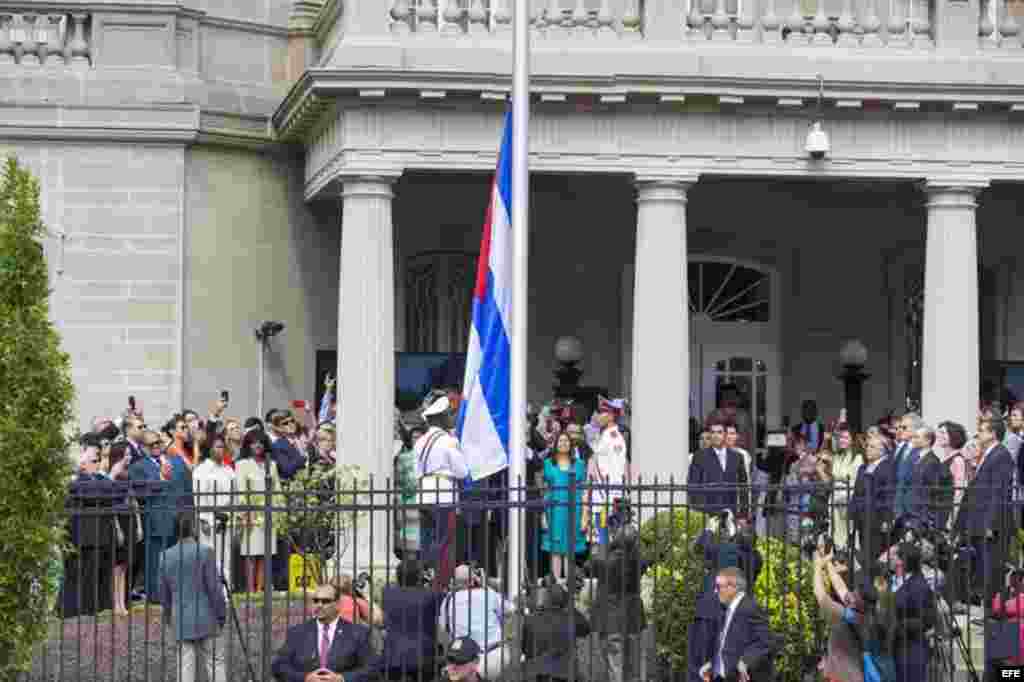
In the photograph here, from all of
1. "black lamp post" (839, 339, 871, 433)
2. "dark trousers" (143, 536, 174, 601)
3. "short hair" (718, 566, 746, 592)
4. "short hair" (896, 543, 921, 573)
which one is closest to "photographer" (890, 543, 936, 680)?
"short hair" (896, 543, 921, 573)

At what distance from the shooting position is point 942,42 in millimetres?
27875

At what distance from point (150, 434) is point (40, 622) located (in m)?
9.65

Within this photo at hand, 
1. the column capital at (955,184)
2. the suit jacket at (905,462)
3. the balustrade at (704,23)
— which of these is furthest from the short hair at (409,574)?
the column capital at (955,184)

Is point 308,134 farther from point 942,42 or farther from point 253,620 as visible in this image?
point 253,620

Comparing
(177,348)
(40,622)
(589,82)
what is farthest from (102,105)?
(40,622)

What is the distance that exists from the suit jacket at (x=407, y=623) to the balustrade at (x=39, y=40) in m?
14.5

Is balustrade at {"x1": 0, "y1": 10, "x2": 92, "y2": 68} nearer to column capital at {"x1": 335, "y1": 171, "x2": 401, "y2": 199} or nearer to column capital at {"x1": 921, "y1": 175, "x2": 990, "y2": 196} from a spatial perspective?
column capital at {"x1": 335, "y1": 171, "x2": 401, "y2": 199}

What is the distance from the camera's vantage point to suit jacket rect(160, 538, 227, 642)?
17.6m

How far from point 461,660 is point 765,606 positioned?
284 cm

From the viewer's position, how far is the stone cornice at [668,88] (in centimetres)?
2662

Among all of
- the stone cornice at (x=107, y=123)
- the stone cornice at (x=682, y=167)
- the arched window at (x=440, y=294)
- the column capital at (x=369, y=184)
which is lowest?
the arched window at (x=440, y=294)

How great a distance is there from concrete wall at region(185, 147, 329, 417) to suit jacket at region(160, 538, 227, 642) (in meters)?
12.4

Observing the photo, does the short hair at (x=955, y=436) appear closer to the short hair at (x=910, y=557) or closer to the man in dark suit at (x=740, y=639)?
the short hair at (x=910, y=557)

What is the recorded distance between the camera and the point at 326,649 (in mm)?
16406
